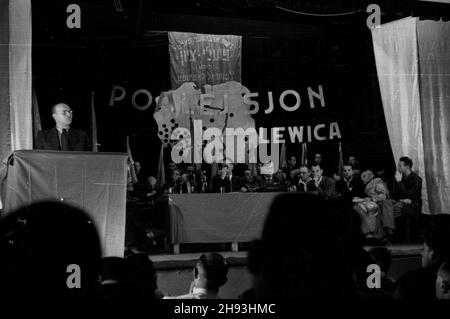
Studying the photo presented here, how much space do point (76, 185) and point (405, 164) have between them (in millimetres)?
4254

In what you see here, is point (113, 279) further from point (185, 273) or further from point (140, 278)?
point (185, 273)

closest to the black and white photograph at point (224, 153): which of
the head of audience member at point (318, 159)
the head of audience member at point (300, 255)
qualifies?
the head of audience member at point (300, 255)

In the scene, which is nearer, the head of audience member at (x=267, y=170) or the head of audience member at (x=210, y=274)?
the head of audience member at (x=210, y=274)

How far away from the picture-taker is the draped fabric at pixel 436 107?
7.25 metres

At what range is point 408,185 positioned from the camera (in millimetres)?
7566

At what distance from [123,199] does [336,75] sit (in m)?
5.56

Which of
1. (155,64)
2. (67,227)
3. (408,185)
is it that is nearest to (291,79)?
(155,64)

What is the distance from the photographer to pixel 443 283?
3.46 meters

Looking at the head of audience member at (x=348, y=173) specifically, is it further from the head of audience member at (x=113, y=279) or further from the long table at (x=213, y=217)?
the head of audience member at (x=113, y=279)

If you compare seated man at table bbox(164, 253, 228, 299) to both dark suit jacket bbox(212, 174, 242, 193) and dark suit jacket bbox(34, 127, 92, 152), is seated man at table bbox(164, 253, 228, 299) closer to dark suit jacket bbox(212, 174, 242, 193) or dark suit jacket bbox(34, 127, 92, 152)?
dark suit jacket bbox(34, 127, 92, 152)

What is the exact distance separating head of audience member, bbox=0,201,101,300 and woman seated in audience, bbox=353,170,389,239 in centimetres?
408

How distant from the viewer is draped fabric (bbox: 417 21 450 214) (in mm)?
7250

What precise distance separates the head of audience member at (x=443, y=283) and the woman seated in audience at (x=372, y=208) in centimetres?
407
